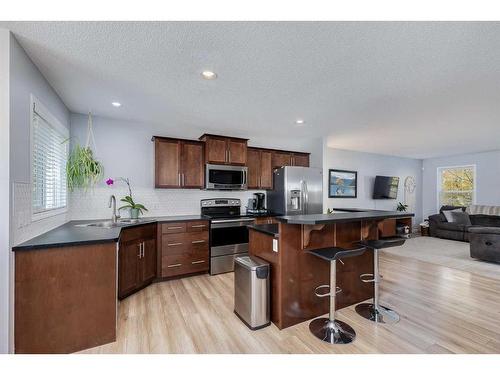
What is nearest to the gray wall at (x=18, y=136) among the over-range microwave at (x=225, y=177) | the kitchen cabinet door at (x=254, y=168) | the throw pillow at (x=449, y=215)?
the over-range microwave at (x=225, y=177)

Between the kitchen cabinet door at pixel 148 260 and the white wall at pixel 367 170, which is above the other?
the white wall at pixel 367 170

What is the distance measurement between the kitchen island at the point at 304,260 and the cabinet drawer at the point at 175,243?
1.26m

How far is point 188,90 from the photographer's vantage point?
2.54m

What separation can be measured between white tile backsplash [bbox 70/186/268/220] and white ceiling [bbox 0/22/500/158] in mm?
1152

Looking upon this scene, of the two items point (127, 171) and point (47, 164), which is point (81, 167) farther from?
point (127, 171)

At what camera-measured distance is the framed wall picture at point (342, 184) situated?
18.7 feet

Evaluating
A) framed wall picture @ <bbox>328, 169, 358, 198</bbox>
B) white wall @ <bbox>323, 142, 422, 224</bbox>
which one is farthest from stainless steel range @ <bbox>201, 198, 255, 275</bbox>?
framed wall picture @ <bbox>328, 169, 358, 198</bbox>

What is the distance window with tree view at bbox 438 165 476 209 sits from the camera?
6660 millimetres

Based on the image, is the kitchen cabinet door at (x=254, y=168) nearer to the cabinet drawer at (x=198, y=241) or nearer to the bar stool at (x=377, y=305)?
the cabinet drawer at (x=198, y=241)

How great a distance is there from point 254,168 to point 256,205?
0.72 meters

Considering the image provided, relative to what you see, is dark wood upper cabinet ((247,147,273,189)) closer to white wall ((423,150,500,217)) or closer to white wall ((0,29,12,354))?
white wall ((0,29,12,354))
